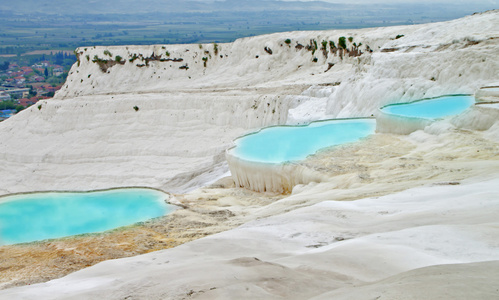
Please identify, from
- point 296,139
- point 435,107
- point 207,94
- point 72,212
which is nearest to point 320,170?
point 296,139

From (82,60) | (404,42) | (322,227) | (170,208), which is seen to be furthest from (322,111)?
(82,60)

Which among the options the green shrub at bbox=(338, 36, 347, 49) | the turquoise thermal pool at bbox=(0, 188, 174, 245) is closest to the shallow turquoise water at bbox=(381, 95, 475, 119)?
the turquoise thermal pool at bbox=(0, 188, 174, 245)

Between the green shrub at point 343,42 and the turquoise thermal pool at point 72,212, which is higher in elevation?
the green shrub at point 343,42

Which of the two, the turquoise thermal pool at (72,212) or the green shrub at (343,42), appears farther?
the green shrub at (343,42)

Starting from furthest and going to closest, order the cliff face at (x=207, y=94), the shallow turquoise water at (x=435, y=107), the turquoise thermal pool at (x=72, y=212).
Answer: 1. the cliff face at (x=207, y=94)
2. the shallow turquoise water at (x=435, y=107)
3. the turquoise thermal pool at (x=72, y=212)

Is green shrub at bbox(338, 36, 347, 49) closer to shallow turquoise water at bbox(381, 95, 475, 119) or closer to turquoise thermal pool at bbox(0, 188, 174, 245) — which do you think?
shallow turquoise water at bbox(381, 95, 475, 119)

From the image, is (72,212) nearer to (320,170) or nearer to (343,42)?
(320,170)

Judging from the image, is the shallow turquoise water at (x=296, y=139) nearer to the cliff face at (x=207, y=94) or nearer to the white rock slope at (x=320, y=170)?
the white rock slope at (x=320, y=170)

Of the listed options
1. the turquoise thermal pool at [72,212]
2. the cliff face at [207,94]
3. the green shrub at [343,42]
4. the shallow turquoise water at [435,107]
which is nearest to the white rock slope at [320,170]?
the cliff face at [207,94]
